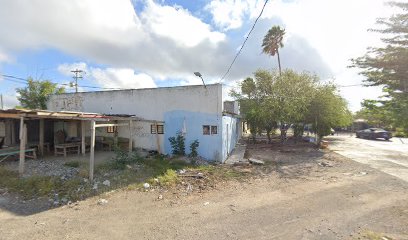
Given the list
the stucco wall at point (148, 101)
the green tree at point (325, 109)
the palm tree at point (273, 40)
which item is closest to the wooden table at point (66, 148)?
the stucco wall at point (148, 101)

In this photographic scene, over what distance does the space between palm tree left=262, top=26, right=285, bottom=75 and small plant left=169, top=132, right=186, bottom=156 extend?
→ 64.0 ft

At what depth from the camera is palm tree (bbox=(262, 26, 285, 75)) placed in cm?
2936

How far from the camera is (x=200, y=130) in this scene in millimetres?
13922

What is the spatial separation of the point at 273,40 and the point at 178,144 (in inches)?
802

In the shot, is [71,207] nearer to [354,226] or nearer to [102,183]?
[102,183]

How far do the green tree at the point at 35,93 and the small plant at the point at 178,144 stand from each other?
16325 mm

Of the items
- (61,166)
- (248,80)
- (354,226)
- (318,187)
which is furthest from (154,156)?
(248,80)

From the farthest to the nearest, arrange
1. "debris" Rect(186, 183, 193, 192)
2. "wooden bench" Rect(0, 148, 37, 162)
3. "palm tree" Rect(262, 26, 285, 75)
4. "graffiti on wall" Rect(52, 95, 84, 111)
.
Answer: "palm tree" Rect(262, 26, 285, 75)
"graffiti on wall" Rect(52, 95, 84, 111)
"wooden bench" Rect(0, 148, 37, 162)
"debris" Rect(186, 183, 193, 192)

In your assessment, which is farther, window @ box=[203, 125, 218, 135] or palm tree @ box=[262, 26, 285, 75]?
palm tree @ box=[262, 26, 285, 75]

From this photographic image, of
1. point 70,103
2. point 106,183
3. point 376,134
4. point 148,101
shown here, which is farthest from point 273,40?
point 106,183

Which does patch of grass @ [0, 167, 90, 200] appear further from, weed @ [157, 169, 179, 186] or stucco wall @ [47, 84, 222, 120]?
stucco wall @ [47, 84, 222, 120]

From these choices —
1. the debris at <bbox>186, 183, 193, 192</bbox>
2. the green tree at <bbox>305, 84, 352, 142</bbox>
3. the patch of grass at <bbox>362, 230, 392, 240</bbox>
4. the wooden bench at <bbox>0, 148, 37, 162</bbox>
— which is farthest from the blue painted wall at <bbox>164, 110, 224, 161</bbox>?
the green tree at <bbox>305, 84, 352, 142</bbox>

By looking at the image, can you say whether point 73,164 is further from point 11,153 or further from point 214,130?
point 214,130

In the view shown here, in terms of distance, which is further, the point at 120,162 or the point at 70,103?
the point at 70,103
